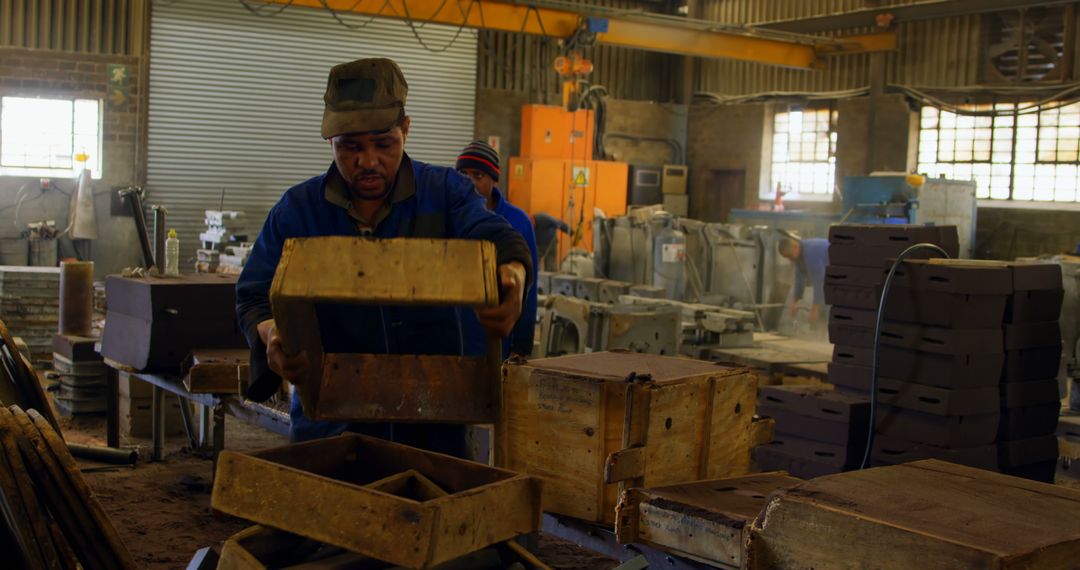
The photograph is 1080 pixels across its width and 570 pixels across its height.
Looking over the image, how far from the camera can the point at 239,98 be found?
14.8m

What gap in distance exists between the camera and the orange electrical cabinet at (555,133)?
16.0 meters

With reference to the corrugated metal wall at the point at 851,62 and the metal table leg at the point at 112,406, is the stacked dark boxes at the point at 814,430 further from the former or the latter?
the corrugated metal wall at the point at 851,62

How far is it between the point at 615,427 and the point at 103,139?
12.5 meters

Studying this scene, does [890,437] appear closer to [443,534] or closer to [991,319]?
[991,319]

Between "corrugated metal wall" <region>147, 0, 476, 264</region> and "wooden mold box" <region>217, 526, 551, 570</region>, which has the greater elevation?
"corrugated metal wall" <region>147, 0, 476, 264</region>

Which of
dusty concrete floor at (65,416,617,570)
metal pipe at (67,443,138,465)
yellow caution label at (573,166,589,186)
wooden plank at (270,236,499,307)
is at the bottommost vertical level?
dusty concrete floor at (65,416,617,570)

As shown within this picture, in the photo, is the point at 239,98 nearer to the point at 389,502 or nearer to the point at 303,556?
the point at 303,556

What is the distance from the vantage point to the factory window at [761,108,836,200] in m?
16.2

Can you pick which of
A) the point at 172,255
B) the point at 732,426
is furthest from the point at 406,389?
the point at 172,255

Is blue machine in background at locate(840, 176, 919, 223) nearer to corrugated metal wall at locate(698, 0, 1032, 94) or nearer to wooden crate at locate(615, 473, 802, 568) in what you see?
corrugated metal wall at locate(698, 0, 1032, 94)

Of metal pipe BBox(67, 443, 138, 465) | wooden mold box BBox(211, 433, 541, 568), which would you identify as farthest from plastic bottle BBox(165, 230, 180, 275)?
wooden mold box BBox(211, 433, 541, 568)

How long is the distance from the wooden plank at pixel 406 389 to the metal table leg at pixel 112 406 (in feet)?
12.5

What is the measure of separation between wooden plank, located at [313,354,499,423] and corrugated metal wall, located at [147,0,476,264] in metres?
12.8

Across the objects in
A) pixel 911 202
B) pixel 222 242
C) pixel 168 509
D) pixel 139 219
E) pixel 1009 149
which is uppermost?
pixel 1009 149
